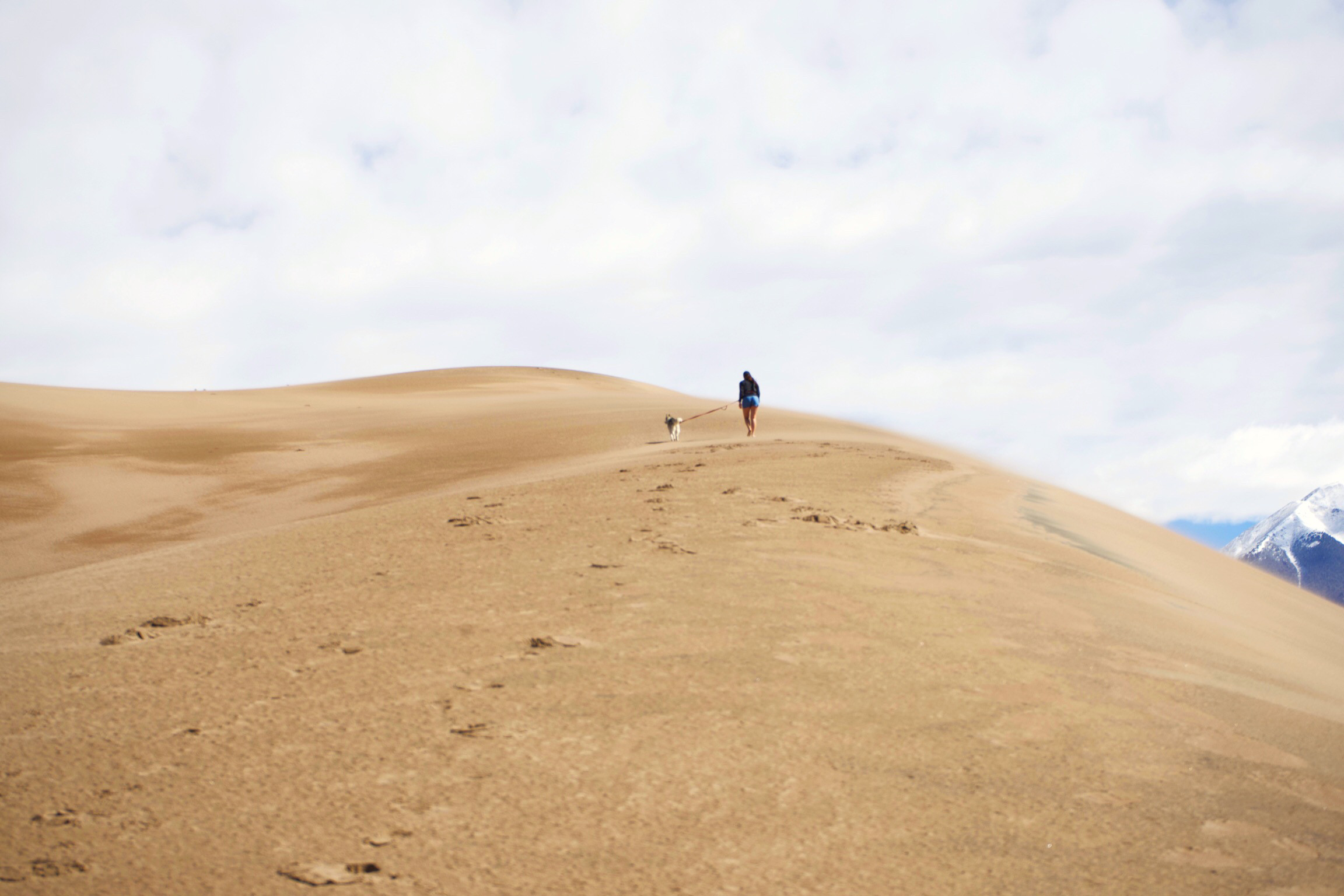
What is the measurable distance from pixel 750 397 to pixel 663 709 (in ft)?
42.2

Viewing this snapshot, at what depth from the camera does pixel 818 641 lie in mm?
5410

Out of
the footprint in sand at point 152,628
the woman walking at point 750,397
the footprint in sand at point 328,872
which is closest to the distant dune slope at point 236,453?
the woman walking at point 750,397

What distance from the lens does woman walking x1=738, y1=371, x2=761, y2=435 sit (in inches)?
669

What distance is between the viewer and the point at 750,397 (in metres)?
17.1

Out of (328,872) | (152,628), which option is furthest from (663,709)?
(152,628)

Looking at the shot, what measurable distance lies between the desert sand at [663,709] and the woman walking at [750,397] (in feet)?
23.5

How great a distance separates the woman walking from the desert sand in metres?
7.17

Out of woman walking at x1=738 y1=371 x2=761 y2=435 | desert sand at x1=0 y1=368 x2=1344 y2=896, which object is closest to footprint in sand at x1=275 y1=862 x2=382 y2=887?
desert sand at x1=0 y1=368 x2=1344 y2=896

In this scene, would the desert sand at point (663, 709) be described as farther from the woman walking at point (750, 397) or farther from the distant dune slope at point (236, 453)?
the woman walking at point (750, 397)

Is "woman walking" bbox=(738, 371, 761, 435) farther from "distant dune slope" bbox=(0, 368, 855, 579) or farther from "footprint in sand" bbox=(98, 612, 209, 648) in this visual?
"footprint in sand" bbox=(98, 612, 209, 648)

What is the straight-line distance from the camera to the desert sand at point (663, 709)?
3381mm

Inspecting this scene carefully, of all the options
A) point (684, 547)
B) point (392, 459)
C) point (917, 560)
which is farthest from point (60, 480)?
point (917, 560)

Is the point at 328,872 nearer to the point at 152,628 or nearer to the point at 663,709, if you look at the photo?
the point at 663,709

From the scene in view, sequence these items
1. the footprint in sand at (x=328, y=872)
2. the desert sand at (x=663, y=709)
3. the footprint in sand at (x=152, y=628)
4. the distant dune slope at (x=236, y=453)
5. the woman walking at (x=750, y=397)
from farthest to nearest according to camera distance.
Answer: the woman walking at (x=750, y=397) < the distant dune slope at (x=236, y=453) < the footprint in sand at (x=152, y=628) < the desert sand at (x=663, y=709) < the footprint in sand at (x=328, y=872)
